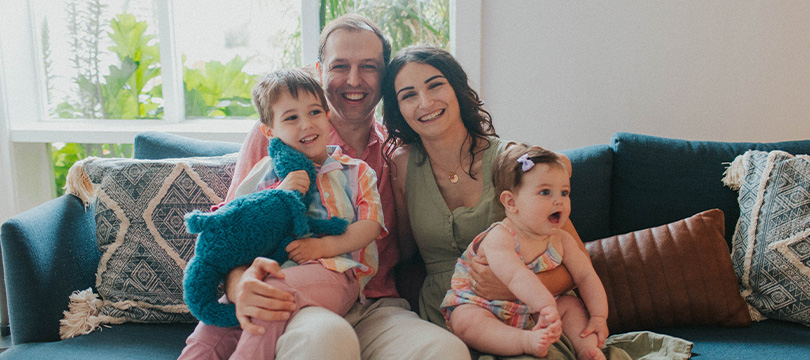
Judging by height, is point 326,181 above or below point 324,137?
below

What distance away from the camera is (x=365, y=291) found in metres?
1.61

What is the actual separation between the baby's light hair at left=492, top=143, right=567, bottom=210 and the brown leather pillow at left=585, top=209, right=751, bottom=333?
51cm

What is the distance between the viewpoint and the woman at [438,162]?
61.5 inches

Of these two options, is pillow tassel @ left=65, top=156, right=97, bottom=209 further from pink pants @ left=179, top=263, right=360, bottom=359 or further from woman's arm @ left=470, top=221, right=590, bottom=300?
woman's arm @ left=470, top=221, right=590, bottom=300

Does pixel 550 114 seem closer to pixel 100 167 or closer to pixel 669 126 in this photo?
pixel 669 126

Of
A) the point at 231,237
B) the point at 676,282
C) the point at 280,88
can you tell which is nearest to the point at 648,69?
the point at 676,282

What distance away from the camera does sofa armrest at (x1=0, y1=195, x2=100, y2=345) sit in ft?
4.86

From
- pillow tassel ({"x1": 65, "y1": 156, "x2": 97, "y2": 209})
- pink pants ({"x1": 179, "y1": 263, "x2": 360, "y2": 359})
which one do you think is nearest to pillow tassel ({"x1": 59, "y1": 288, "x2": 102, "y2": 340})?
pillow tassel ({"x1": 65, "y1": 156, "x2": 97, "y2": 209})

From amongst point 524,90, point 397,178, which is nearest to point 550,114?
point 524,90

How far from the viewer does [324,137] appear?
4.71 ft

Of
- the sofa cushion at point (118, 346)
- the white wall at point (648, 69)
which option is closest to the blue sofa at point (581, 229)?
the sofa cushion at point (118, 346)

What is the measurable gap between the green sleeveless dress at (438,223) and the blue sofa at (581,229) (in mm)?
207

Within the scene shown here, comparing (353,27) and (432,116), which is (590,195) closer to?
(432,116)

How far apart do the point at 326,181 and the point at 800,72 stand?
6.48 ft
